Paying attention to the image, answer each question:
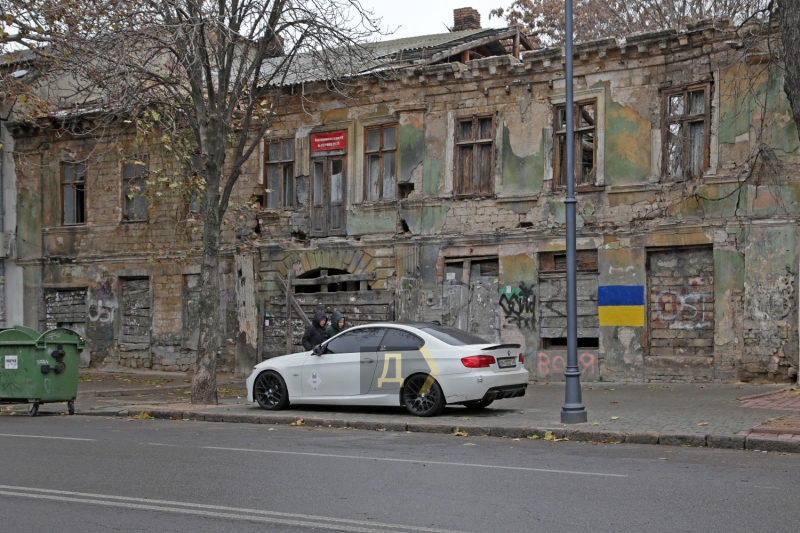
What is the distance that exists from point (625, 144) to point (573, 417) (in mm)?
8653

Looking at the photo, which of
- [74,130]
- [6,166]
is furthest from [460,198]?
[6,166]

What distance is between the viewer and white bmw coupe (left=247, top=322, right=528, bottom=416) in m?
14.3

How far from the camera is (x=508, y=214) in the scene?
71.1 ft

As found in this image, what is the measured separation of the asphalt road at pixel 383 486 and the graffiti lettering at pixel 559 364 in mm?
8564

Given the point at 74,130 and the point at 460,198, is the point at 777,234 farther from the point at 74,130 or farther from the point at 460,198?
the point at 74,130

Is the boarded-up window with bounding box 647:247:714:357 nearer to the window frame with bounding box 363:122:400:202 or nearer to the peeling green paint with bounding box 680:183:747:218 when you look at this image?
the peeling green paint with bounding box 680:183:747:218

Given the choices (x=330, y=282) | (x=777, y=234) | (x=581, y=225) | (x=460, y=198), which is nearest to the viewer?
(x=777, y=234)

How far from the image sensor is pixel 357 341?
50.9ft

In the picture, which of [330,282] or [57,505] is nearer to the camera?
[57,505]

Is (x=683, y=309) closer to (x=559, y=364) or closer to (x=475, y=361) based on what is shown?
(x=559, y=364)

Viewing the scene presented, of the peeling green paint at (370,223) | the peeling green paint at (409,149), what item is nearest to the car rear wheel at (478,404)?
the peeling green paint at (370,223)

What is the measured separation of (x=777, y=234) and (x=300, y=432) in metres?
10.3

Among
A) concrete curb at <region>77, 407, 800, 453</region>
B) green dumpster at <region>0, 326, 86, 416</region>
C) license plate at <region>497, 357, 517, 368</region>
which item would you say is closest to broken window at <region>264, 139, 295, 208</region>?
green dumpster at <region>0, 326, 86, 416</region>

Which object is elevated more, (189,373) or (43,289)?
(43,289)
